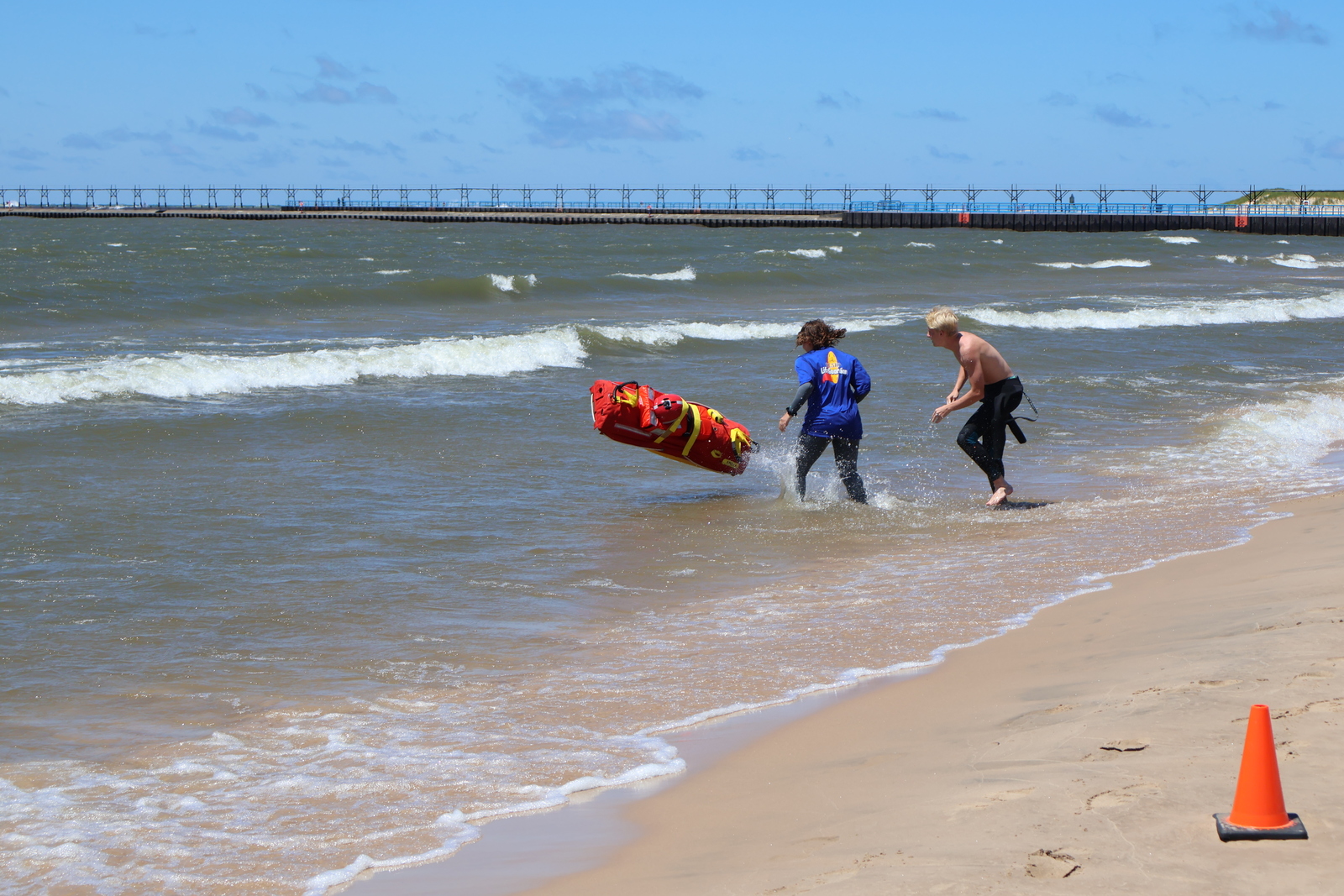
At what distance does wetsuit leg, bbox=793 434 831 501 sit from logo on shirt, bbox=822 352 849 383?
417 mm

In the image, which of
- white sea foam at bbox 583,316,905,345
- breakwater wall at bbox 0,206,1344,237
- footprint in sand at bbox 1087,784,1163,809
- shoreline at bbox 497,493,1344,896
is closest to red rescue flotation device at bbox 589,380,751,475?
shoreline at bbox 497,493,1344,896

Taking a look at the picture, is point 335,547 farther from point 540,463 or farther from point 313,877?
point 313,877

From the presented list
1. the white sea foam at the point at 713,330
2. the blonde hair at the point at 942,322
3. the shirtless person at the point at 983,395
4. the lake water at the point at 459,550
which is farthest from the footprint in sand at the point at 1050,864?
the white sea foam at the point at 713,330

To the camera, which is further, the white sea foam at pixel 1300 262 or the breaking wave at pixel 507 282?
the white sea foam at pixel 1300 262

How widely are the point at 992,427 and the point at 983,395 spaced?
10.3 inches

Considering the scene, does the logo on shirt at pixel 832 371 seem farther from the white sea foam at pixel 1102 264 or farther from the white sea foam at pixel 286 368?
the white sea foam at pixel 1102 264

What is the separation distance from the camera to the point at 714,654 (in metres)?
5.71

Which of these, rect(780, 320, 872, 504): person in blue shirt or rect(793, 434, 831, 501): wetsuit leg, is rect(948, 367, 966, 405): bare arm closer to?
rect(780, 320, 872, 504): person in blue shirt

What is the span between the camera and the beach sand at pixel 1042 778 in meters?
2.98

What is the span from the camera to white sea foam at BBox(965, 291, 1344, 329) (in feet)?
81.6

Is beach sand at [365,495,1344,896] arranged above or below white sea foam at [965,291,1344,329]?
below

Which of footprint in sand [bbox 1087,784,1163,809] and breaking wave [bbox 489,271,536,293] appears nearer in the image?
footprint in sand [bbox 1087,784,1163,809]

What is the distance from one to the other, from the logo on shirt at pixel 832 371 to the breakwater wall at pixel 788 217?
247ft

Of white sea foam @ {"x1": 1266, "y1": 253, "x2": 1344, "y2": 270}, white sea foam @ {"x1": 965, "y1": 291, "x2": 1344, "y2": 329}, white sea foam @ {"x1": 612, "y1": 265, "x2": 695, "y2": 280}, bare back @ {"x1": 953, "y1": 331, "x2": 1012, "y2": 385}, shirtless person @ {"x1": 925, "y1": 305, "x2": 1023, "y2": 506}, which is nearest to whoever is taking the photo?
shirtless person @ {"x1": 925, "y1": 305, "x2": 1023, "y2": 506}
